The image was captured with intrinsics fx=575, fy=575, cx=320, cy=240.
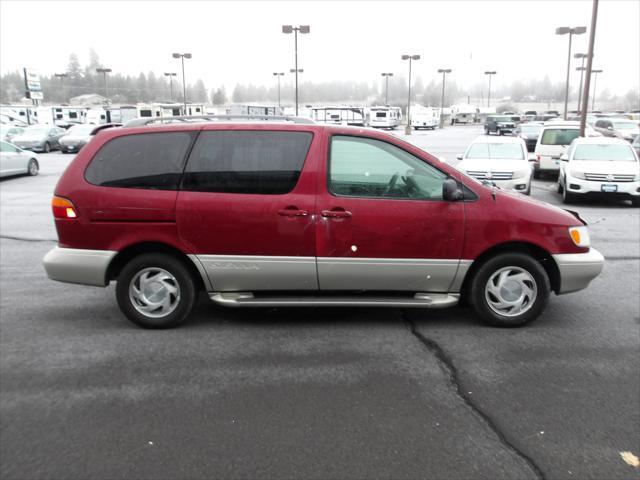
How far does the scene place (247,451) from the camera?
3.16 metres

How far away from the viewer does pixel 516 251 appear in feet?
16.7

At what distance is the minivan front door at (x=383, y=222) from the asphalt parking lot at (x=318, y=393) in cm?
53

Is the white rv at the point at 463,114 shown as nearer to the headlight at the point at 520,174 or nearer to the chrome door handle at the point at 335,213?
the headlight at the point at 520,174

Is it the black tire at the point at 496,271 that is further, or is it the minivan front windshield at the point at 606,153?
the minivan front windshield at the point at 606,153

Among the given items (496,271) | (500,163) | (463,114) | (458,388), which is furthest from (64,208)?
(463,114)

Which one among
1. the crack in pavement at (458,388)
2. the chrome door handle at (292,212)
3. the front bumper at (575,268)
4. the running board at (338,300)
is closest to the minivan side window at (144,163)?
the chrome door handle at (292,212)

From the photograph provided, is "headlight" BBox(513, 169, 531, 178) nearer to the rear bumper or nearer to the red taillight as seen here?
the rear bumper

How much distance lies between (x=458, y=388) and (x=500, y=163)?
34.6 feet

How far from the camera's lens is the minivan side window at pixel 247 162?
488 cm

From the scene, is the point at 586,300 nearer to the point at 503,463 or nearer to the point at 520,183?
the point at 503,463

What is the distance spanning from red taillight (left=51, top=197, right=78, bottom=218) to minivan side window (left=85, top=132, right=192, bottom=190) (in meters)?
0.27

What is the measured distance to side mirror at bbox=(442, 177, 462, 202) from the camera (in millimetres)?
4770

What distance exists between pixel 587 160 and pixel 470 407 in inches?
453

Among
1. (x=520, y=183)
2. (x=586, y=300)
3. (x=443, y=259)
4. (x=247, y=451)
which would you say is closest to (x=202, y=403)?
(x=247, y=451)
